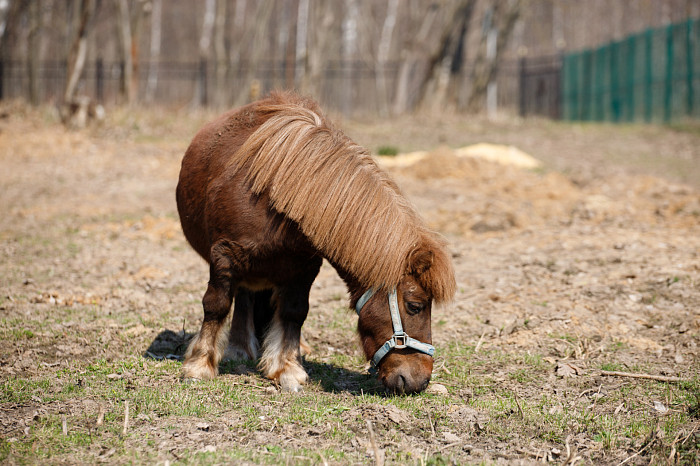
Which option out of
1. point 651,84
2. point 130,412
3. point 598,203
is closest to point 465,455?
point 130,412

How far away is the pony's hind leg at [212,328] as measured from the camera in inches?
179

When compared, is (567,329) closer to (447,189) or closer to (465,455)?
(465,455)

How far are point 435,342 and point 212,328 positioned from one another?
1.95 metres

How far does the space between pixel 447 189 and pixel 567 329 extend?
6.85 meters

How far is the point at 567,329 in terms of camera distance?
227 inches

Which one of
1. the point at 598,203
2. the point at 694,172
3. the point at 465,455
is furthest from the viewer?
the point at 694,172

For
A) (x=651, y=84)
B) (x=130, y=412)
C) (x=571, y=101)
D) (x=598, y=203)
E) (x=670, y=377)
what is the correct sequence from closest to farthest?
1. (x=130, y=412)
2. (x=670, y=377)
3. (x=598, y=203)
4. (x=651, y=84)
5. (x=571, y=101)

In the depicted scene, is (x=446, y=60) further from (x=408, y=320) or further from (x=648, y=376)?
(x=408, y=320)

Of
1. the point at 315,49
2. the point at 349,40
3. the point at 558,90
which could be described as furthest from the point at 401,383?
the point at 349,40

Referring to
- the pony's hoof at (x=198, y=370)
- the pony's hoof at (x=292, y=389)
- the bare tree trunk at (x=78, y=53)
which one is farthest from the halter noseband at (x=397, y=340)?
the bare tree trunk at (x=78, y=53)

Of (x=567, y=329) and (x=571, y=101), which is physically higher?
(x=571, y=101)

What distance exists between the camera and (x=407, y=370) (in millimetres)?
4113

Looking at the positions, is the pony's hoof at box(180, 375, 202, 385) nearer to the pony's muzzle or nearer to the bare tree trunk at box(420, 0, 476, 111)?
the pony's muzzle

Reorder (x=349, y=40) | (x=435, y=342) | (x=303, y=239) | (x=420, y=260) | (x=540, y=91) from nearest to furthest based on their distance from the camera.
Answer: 1. (x=420, y=260)
2. (x=303, y=239)
3. (x=435, y=342)
4. (x=540, y=91)
5. (x=349, y=40)
